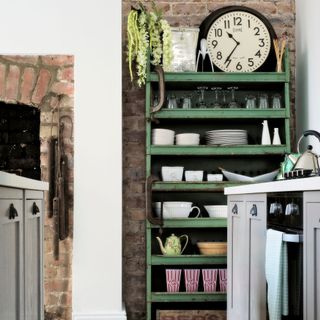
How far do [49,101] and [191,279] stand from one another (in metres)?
1.60

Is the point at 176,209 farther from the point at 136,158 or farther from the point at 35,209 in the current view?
the point at 35,209

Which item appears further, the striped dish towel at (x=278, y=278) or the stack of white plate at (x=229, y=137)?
the stack of white plate at (x=229, y=137)

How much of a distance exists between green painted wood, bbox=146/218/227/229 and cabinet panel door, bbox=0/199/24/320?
7.01 ft

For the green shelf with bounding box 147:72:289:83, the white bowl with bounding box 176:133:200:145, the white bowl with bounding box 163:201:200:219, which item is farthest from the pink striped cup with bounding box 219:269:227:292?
the green shelf with bounding box 147:72:289:83

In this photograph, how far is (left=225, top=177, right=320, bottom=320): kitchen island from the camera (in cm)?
187

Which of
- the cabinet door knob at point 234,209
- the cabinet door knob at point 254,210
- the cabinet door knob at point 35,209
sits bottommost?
the cabinet door knob at point 234,209

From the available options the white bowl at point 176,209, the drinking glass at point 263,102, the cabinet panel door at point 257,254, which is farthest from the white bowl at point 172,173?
the cabinet panel door at point 257,254

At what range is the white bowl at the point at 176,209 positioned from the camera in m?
4.23

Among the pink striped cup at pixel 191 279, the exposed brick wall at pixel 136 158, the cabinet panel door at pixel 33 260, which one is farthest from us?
the exposed brick wall at pixel 136 158

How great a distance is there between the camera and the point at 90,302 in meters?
4.17

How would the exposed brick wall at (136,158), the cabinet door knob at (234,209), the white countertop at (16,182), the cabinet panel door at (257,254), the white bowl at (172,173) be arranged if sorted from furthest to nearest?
the exposed brick wall at (136,158), the white bowl at (172,173), the cabinet door knob at (234,209), the cabinet panel door at (257,254), the white countertop at (16,182)

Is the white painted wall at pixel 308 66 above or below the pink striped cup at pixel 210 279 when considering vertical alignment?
above

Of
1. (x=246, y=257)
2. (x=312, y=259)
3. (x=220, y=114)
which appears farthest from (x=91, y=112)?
(x=312, y=259)

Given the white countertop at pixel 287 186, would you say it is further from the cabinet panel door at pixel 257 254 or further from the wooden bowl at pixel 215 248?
the wooden bowl at pixel 215 248
